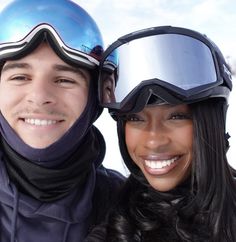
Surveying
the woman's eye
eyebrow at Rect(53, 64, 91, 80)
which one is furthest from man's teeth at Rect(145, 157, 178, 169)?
eyebrow at Rect(53, 64, 91, 80)

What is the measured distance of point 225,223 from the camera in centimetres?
209

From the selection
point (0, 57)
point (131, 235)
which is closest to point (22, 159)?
point (0, 57)

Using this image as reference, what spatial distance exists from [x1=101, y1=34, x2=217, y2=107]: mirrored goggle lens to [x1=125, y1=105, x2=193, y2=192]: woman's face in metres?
0.14

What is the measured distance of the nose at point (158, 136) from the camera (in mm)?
2107

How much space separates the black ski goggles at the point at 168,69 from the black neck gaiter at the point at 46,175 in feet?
1.40

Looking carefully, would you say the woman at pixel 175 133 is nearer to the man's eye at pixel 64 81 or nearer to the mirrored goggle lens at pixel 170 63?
the mirrored goggle lens at pixel 170 63

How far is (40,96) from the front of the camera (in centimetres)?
226

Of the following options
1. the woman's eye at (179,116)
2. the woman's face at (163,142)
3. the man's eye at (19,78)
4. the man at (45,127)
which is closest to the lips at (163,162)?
the woman's face at (163,142)

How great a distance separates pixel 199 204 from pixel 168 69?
0.74 metres

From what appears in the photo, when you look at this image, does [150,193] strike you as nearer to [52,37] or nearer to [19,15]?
[52,37]

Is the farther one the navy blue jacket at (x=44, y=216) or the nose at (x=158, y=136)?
the navy blue jacket at (x=44, y=216)

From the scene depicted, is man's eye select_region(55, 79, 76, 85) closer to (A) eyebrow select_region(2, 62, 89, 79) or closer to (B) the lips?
(A) eyebrow select_region(2, 62, 89, 79)

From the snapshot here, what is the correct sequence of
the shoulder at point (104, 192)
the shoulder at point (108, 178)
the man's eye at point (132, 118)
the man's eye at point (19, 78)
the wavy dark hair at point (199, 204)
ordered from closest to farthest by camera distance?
1. the wavy dark hair at point (199, 204)
2. the man's eye at point (132, 118)
3. the man's eye at point (19, 78)
4. the shoulder at point (104, 192)
5. the shoulder at point (108, 178)

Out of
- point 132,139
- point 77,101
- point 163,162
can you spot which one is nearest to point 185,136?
point 163,162
